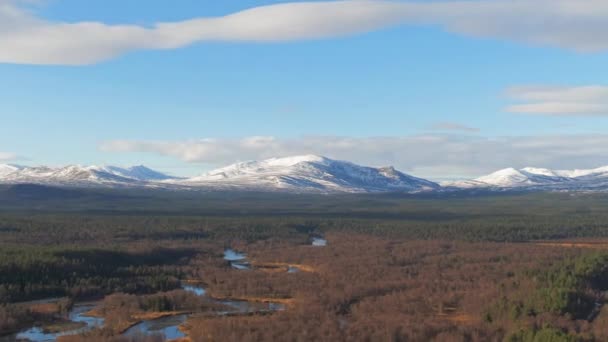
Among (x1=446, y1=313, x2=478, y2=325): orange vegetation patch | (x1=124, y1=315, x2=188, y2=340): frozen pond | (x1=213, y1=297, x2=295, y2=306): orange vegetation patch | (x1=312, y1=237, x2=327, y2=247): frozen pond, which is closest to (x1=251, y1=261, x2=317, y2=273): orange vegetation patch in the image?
(x1=312, y1=237, x2=327, y2=247): frozen pond

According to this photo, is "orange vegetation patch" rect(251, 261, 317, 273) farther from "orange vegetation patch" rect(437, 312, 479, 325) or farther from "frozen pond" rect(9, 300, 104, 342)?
"frozen pond" rect(9, 300, 104, 342)

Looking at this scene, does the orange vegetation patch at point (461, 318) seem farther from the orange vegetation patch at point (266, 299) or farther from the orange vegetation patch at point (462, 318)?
the orange vegetation patch at point (266, 299)

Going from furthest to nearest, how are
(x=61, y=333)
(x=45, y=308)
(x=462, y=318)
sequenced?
(x=45, y=308) → (x=462, y=318) → (x=61, y=333)

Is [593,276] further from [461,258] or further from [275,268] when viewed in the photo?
[275,268]

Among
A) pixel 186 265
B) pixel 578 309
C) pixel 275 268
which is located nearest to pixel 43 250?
pixel 186 265

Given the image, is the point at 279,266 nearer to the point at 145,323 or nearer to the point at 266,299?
the point at 266,299

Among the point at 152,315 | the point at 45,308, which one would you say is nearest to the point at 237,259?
the point at 152,315

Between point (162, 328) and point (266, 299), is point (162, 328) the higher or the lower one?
the lower one

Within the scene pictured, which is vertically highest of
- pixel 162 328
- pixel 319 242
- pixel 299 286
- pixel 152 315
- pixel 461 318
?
pixel 319 242
